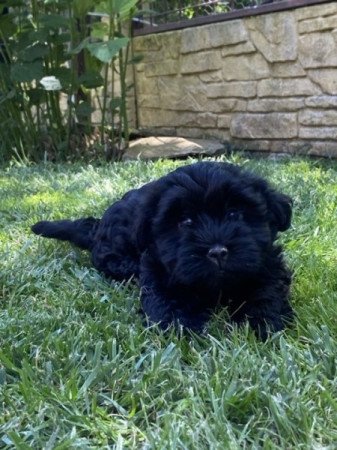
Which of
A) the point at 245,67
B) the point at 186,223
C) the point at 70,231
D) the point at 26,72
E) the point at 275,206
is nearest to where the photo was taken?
the point at 186,223

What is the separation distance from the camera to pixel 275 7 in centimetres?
578

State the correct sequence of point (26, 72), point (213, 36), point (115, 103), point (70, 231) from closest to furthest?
point (70, 231) → point (26, 72) → point (115, 103) → point (213, 36)

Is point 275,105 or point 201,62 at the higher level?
point 201,62

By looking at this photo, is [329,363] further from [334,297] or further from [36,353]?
[36,353]

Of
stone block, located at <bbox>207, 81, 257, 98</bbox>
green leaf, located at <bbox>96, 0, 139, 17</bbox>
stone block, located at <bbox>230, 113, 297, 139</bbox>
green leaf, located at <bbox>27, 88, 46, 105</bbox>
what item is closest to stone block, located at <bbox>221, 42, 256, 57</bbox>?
stone block, located at <bbox>207, 81, 257, 98</bbox>

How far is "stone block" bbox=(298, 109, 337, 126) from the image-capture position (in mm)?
5508

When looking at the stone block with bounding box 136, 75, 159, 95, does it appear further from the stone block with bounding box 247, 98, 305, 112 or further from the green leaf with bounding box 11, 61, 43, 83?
the green leaf with bounding box 11, 61, 43, 83

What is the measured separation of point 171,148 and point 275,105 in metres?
1.04

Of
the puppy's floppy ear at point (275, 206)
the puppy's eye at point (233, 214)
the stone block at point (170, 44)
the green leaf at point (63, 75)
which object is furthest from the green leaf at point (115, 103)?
the puppy's eye at point (233, 214)

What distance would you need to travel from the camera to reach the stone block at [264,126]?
5.91 metres

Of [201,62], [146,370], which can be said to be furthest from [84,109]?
[146,370]

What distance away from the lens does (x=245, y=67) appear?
20.4 ft

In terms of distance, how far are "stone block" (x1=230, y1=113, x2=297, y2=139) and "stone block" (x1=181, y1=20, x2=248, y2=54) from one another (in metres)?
0.73

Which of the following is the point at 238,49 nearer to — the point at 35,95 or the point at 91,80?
the point at 91,80
